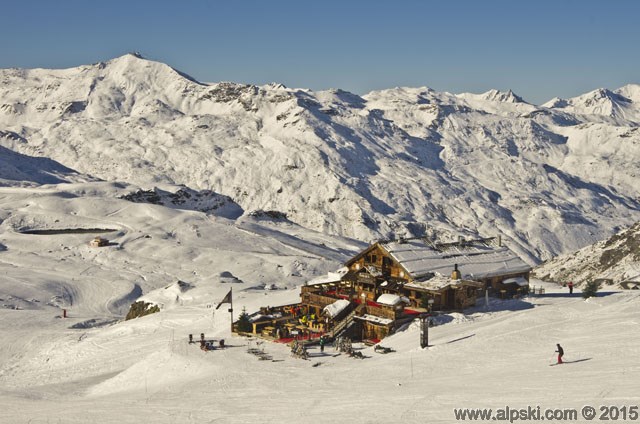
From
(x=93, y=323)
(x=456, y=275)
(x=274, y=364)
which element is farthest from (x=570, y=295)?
(x=93, y=323)

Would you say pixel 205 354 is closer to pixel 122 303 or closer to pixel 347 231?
pixel 122 303

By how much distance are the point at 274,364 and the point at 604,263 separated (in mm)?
59019

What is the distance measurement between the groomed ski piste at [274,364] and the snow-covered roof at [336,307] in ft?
14.2

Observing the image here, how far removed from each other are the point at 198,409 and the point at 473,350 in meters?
15.2

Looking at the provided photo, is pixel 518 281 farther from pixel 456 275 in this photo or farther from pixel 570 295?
pixel 456 275

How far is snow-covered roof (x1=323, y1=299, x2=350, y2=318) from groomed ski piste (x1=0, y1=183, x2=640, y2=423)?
4.32 m

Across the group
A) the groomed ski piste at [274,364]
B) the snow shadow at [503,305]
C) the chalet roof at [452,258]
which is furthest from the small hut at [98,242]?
the snow shadow at [503,305]

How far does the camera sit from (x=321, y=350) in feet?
122

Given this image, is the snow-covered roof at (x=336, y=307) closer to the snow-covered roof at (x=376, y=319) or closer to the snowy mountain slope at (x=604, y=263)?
the snow-covered roof at (x=376, y=319)

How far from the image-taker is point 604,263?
78375 millimetres

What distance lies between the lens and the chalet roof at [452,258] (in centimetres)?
4634

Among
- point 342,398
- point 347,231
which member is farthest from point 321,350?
point 347,231

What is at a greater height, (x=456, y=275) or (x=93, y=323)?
(x=456, y=275)

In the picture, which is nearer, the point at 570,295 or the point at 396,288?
the point at 396,288
